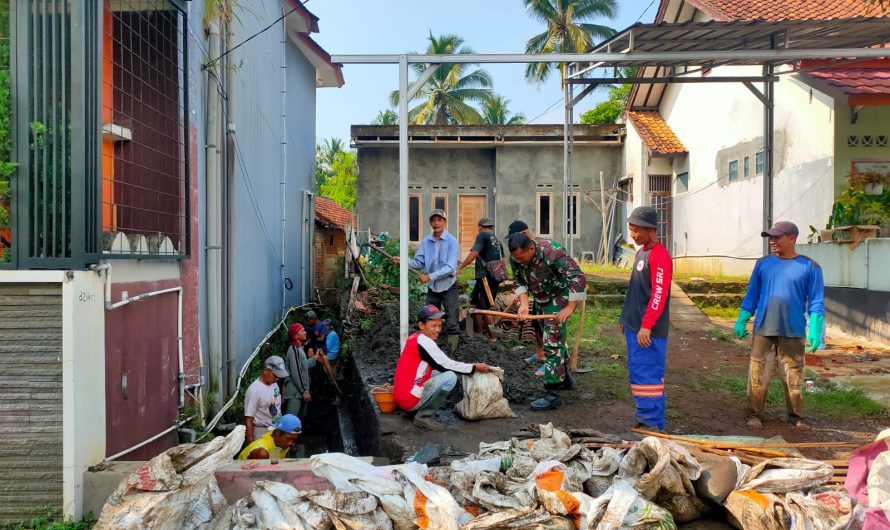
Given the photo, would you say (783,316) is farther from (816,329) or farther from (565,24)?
(565,24)

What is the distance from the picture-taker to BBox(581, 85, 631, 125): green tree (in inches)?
1160

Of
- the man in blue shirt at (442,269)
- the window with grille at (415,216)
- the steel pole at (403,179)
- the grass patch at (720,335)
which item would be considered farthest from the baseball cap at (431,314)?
the window with grille at (415,216)

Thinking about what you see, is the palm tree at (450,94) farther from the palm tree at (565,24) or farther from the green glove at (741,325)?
the green glove at (741,325)

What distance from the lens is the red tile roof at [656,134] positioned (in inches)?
753

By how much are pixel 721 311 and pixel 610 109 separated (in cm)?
1755

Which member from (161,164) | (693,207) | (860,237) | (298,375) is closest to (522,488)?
(161,164)

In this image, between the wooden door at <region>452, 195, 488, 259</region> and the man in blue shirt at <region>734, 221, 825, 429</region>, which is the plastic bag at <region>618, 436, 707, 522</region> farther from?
the wooden door at <region>452, 195, 488, 259</region>

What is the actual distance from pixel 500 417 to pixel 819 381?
4.33 metres

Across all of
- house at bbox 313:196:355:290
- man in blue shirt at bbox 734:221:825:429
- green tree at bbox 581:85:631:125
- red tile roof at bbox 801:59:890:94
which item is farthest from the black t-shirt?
green tree at bbox 581:85:631:125

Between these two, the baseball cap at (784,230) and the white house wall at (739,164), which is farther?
the white house wall at (739,164)

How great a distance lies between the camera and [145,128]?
17.4ft

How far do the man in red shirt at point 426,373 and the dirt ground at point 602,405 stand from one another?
17 centimetres

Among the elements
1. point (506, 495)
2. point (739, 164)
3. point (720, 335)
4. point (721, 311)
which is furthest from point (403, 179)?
point (739, 164)

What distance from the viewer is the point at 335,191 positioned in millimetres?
42844
